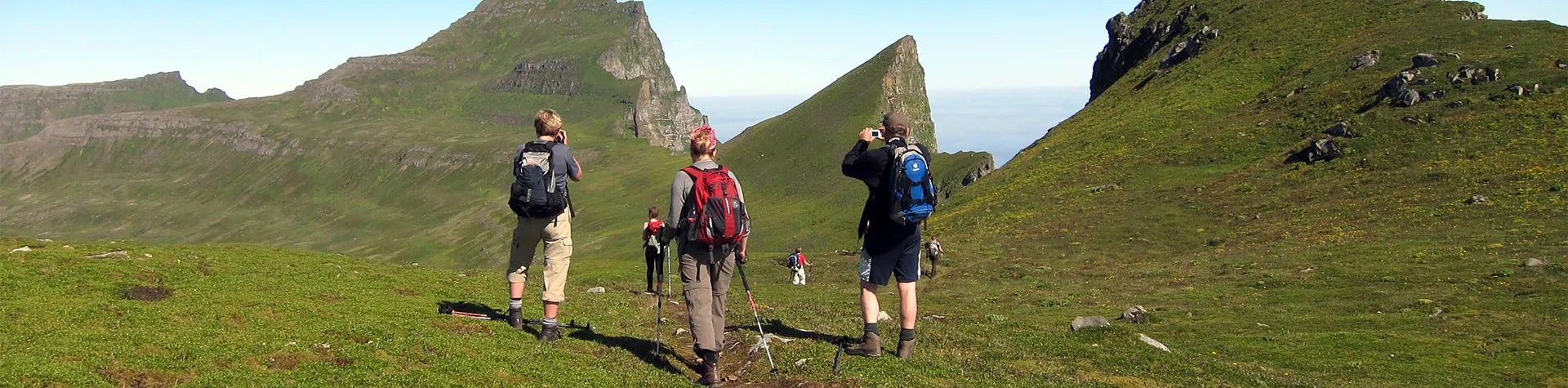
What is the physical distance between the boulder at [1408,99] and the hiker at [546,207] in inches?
2937

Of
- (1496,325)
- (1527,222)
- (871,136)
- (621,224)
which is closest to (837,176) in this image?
(621,224)

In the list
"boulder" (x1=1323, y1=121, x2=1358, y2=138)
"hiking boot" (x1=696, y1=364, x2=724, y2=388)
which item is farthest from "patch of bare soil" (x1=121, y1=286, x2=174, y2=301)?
"boulder" (x1=1323, y1=121, x2=1358, y2=138)

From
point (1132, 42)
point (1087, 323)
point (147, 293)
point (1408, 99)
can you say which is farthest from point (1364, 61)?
point (147, 293)

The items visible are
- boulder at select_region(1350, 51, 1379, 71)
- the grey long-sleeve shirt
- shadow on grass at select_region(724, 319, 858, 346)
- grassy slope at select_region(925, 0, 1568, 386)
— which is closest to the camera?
the grey long-sleeve shirt

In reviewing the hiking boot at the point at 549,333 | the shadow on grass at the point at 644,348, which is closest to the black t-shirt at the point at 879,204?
the shadow on grass at the point at 644,348

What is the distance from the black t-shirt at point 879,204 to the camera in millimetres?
14977

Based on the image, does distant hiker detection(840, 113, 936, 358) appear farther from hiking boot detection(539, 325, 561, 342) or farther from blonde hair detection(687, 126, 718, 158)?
hiking boot detection(539, 325, 561, 342)

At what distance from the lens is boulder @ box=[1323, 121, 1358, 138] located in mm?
69312

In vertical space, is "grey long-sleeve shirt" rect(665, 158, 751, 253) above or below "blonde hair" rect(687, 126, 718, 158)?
below

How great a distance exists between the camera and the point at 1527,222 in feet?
147

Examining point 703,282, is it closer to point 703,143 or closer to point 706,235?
point 706,235

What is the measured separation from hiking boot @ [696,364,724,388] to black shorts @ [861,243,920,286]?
311cm

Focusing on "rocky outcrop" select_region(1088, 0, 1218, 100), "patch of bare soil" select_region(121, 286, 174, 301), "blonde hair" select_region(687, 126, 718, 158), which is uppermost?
"rocky outcrop" select_region(1088, 0, 1218, 100)

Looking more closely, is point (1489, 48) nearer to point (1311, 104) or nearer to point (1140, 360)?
point (1311, 104)
